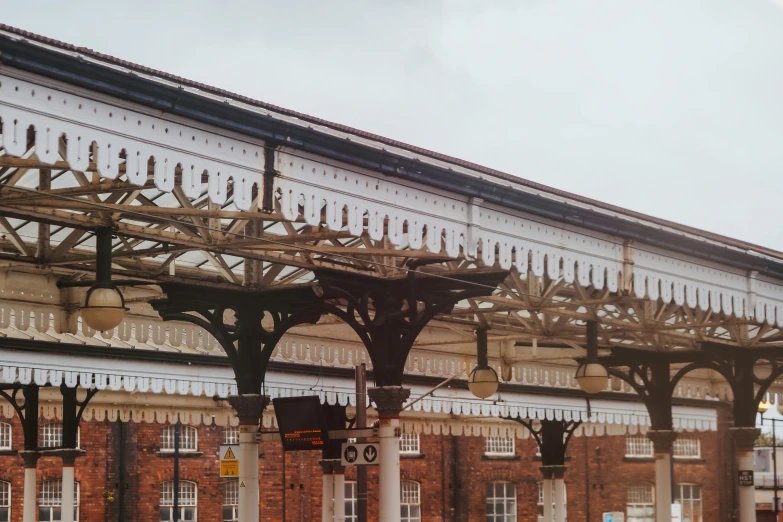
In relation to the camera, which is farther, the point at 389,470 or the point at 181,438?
the point at 181,438

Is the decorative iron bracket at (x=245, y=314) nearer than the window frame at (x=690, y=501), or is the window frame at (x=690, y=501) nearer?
the decorative iron bracket at (x=245, y=314)

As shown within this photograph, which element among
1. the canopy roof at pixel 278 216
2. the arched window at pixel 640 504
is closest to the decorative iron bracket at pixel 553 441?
the canopy roof at pixel 278 216

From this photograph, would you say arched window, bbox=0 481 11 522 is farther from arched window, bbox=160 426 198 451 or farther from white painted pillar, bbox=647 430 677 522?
white painted pillar, bbox=647 430 677 522

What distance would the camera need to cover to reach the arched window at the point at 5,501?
31.8 m

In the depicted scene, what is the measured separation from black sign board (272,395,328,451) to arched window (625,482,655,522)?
3053cm

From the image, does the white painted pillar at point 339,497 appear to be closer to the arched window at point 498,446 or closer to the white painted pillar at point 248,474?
the white painted pillar at point 248,474

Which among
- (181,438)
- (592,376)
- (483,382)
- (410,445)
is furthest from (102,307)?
(410,445)

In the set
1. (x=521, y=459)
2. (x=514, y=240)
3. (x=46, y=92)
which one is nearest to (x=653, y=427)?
(x=514, y=240)

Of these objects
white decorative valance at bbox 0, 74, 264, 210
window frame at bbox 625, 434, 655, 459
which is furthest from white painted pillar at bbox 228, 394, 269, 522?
window frame at bbox 625, 434, 655, 459

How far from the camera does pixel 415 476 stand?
125 feet

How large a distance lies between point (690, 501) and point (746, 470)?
2560cm

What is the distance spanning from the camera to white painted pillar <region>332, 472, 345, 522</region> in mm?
19438

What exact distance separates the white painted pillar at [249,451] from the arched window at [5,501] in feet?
61.4

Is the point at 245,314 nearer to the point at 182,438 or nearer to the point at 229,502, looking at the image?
the point at 182,438
